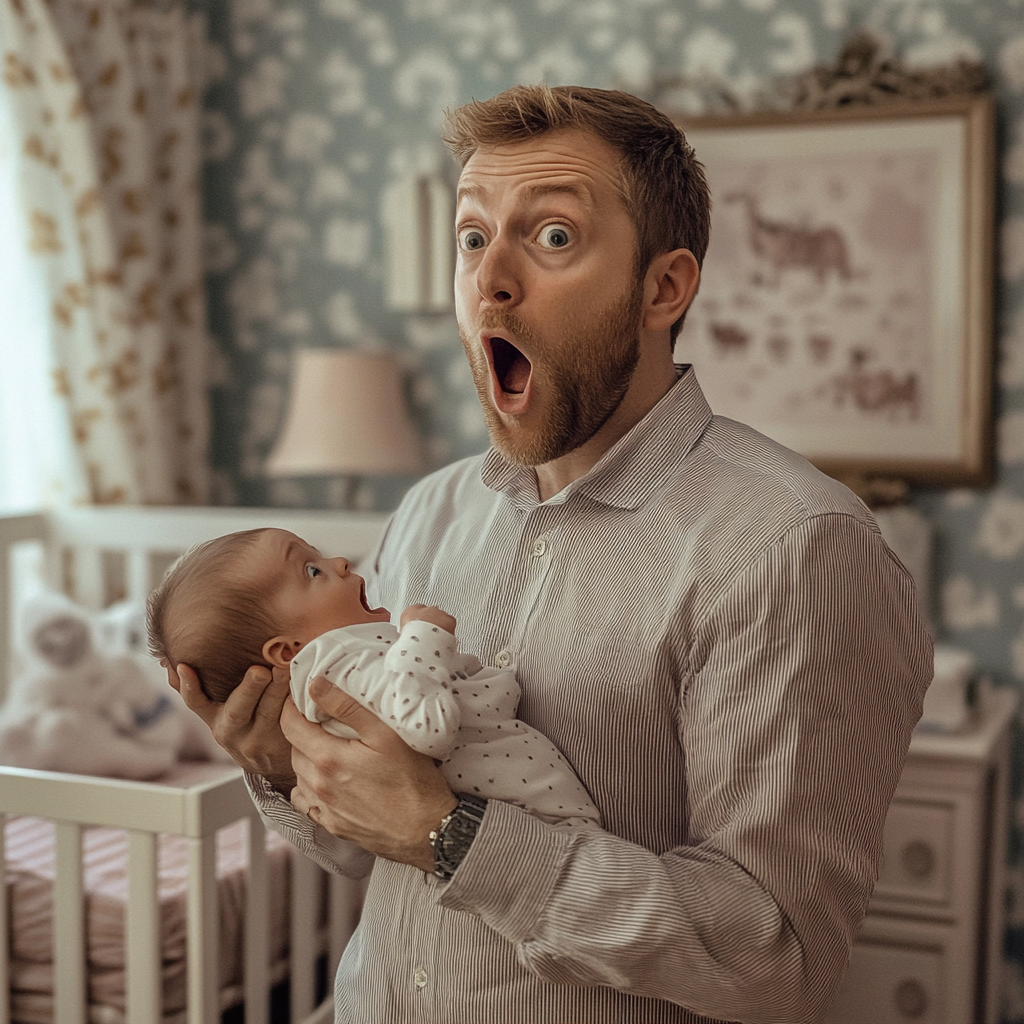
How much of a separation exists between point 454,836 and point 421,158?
7.89 ft

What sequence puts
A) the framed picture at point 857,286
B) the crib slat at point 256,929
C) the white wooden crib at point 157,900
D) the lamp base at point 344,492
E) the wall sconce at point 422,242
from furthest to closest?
the lamp base at point 344,492, the wall sconce at point 422,242, the framed picture at point 857,286, the crib slat at point 256,929, the white wooden crib at point 157,900

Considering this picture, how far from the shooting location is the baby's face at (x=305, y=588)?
1.16m

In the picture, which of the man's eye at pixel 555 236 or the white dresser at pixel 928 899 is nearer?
the man's eye at pixel 555 236

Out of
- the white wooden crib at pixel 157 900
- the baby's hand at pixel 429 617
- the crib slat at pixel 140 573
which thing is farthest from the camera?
the crib slat at pixel 140 573

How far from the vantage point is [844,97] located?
266 cm

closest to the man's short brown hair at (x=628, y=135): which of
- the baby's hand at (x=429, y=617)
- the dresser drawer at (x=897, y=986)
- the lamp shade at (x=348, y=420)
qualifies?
the baby's hand at (x=429, y=617)

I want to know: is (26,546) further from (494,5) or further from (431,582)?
(431,582)

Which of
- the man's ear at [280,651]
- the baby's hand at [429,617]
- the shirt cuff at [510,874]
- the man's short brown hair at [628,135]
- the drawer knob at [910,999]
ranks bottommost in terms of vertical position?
the drawer knob at [910,999]

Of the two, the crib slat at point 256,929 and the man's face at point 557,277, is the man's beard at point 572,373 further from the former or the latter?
the crib slat at point 256,929

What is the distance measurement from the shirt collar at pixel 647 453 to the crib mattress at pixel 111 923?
94 centimetres

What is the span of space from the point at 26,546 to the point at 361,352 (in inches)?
37.3

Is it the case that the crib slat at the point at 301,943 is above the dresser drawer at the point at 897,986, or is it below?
above

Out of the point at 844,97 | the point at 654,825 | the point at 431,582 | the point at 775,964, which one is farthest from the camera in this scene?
the point at 844,97

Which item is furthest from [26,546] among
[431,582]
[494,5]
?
[431,582]
